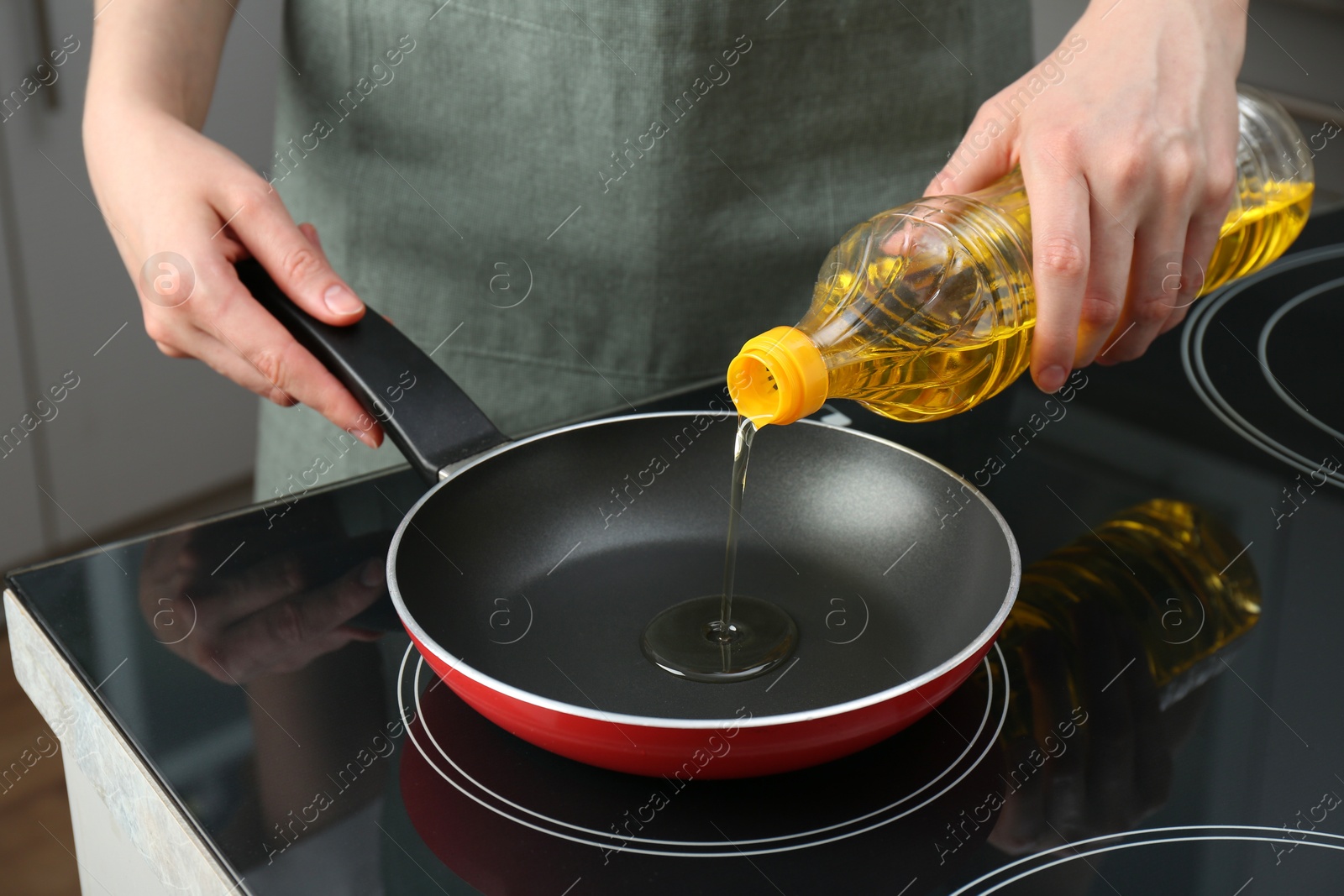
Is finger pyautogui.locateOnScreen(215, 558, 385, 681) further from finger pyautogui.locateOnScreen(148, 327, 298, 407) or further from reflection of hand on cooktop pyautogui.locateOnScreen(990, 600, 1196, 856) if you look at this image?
reflection of hand on cooktop pyautogui.locateOnScreen(990, 600, 1196, 856)

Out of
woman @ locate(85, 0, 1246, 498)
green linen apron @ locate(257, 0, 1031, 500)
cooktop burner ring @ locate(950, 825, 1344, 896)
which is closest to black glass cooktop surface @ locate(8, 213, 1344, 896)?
cooktop burner ring @ locate(950, 825, 1344, 896)

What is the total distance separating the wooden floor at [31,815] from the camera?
136 cm

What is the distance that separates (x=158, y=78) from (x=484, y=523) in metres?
0.41

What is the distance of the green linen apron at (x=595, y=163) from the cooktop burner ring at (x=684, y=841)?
0.49 meters

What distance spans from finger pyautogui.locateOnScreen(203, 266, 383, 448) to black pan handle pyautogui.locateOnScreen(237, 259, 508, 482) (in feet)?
0.04

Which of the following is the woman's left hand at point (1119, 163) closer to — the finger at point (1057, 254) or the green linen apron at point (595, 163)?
the finger at point (1057, 254)

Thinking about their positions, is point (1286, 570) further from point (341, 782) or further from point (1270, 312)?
point (341, 782)

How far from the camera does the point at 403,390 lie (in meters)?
0.63

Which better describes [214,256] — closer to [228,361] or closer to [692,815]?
[228,361]

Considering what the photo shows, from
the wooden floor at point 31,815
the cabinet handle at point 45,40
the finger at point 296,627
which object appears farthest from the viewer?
the cabinet handle at point 45,40

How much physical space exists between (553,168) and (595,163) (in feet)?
0.12

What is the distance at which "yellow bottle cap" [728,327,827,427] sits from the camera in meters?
0.52

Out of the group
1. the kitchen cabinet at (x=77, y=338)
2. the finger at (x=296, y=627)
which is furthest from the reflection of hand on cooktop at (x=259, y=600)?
the kitchen cabinet at (x=77, y=338)

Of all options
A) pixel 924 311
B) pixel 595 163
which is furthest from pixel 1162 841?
pixel 595 163
